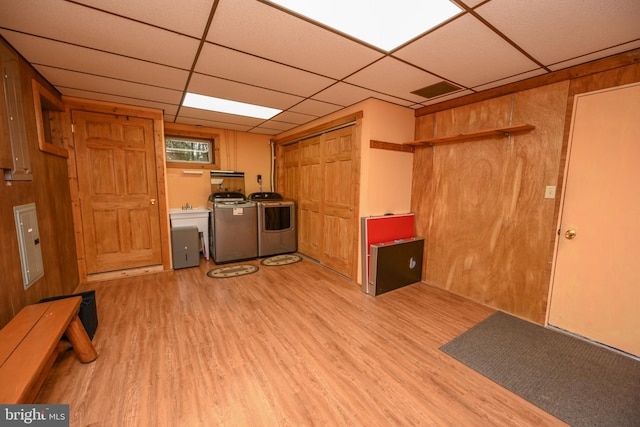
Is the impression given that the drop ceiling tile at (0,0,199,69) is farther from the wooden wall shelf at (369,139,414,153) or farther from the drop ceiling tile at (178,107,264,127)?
the wooden wall shelf at (369,139,414,153)

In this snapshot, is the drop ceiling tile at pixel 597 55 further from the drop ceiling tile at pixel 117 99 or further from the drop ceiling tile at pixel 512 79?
the drop ceiling tile at pixel 117 99

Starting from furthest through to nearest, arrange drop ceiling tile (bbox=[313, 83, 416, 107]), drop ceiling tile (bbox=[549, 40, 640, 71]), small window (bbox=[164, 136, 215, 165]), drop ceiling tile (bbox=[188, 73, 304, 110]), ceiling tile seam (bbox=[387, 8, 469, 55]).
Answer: small window (bbox=[164, 136, 215, 165])
drop ceiling tile (bbox=[313, 83, 416, 107])
drop ceiling tile (bbox=[188, 73, 304, 110])
drop ceiling tile (bbox=[549, 40, 640, 71])
ceiling tile seam (bbox=[387, 8, 469, 55])

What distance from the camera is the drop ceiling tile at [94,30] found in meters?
1.54

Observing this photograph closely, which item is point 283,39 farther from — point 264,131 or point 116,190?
point 264,131

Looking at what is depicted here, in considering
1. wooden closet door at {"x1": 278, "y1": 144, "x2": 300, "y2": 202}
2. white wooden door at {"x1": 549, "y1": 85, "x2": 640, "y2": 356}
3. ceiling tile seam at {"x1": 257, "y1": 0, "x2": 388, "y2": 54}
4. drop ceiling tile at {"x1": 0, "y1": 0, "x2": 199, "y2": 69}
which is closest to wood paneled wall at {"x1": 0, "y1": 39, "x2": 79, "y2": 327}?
drop ceiling tile at {"x1": 0, "y1": 0, "x2": 199, "y2": 69}

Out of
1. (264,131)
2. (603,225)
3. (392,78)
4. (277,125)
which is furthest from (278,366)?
(264,131)

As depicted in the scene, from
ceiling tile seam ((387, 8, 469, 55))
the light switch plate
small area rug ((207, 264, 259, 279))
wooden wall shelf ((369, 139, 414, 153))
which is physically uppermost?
ceiling tile seam ((387, 8, 469, 55))

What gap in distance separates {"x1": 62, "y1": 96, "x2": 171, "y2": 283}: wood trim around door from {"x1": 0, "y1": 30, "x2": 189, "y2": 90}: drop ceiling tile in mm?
1135

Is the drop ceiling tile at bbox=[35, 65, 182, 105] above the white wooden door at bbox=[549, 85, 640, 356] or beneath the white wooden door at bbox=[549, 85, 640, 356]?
above

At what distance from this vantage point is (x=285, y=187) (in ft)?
18.1

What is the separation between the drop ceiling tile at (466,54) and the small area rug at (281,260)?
3447 millimetres

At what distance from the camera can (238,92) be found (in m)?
2.94

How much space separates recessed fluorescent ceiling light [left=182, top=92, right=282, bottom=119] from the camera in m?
3.22

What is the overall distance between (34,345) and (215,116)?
11.2 feet
